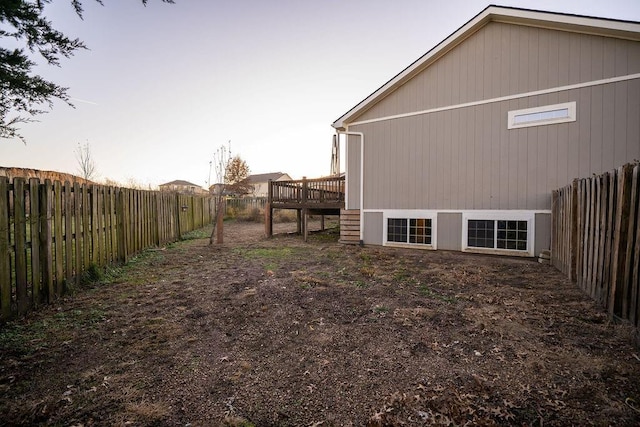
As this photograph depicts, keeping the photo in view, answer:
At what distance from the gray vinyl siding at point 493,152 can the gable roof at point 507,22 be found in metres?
0.90

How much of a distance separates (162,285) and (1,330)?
2.08m

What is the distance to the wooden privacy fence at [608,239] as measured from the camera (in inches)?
112

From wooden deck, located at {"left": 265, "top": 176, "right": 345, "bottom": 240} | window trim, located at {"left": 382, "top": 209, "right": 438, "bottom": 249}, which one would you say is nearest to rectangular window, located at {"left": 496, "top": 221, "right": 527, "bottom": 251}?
window trim, located at {"left": 382, "top": 209, "right": 438, "bottom": 249}

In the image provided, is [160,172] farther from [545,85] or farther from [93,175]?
[545,85]

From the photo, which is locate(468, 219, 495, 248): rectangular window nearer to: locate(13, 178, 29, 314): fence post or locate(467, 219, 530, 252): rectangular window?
locate(467, 219, 530, 252): rectangular window

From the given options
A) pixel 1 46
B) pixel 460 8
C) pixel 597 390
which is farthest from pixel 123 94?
pixel 597 390

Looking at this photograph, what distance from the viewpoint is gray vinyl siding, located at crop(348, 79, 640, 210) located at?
6.12 m

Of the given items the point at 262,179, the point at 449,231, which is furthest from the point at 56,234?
the point at 262,179

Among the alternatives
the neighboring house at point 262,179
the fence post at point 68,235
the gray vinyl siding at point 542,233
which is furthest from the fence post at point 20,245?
the neighboring house at point 262,179

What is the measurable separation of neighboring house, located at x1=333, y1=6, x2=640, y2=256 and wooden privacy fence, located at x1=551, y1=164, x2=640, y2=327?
6.71ft

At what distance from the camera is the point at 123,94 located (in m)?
12.3

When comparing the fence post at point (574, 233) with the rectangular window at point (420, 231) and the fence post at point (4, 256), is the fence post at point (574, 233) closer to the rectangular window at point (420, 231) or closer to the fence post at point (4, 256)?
the rectangular window at point (420, 231)

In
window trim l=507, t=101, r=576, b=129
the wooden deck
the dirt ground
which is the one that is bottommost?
the dirt ground

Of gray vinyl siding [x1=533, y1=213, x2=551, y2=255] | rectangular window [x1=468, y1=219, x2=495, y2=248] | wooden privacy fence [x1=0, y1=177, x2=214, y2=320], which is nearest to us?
wooden privacy fence [x1=0, y1=177, x2=214, y2=320]
